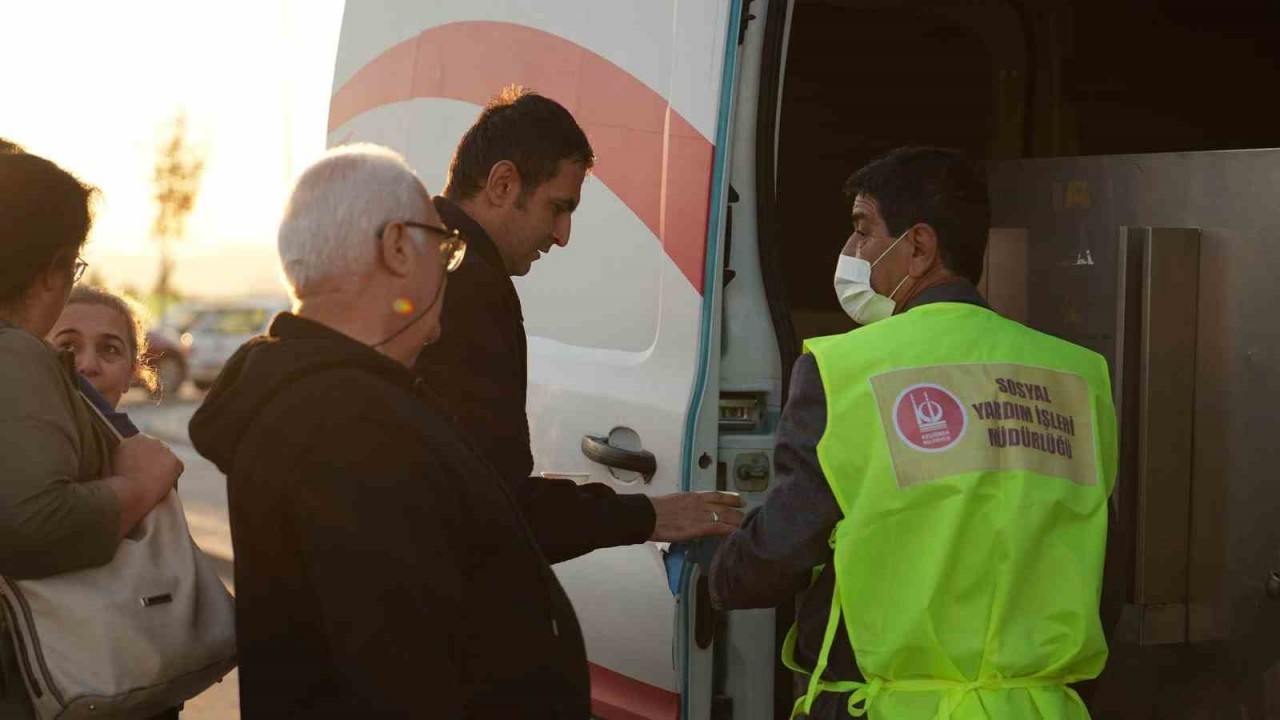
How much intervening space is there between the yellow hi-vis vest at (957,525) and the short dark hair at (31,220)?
116 centimetres

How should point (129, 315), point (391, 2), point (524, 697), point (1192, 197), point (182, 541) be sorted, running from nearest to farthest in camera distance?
point (524, 697) < point (182, 541) < point (129, 315) < point (1192, 197) < point (391, 2)

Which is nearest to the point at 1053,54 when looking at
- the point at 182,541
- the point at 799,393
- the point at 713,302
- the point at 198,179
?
the point at 713,302

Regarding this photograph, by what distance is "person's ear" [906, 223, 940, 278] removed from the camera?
8.84 feet

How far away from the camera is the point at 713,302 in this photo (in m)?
3.13

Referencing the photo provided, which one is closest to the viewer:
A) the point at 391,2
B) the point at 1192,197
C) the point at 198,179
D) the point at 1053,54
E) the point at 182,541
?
the point at 182,541

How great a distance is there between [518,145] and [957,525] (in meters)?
1.01

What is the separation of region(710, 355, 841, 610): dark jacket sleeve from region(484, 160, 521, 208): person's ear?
613mm

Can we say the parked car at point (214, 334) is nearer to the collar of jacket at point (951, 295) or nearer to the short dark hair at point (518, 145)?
the short dark hair at point (518, 145)

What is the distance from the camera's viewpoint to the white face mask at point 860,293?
2.83 metres

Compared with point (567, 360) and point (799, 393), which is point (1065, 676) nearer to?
point (799, 393)

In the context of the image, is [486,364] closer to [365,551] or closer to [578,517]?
[578,517]

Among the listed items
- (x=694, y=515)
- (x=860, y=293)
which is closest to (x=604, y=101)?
(x=860, y=293)

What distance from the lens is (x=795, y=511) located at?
252cm

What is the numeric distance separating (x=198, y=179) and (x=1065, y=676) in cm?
3404
